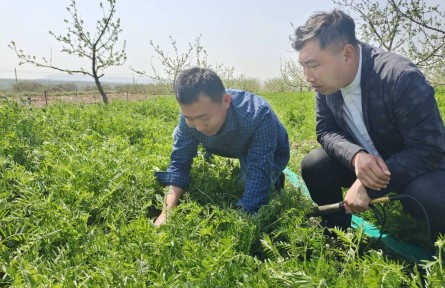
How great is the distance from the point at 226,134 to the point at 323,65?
98cm

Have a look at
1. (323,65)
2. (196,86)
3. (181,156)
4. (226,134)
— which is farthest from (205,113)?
(323,65)

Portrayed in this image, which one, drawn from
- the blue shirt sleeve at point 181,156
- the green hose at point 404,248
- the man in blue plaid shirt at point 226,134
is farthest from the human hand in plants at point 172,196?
the green hose at point 404,248

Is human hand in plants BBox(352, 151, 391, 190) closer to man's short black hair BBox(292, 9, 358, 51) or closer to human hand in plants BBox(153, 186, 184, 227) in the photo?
man's short black hair BBox(292, 9, 358, 51)

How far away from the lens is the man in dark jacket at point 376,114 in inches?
81.3

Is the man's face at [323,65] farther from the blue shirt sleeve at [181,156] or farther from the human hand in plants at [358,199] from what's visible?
the blue shirt sleeve at [181,156]

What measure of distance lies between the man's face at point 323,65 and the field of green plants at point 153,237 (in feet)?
2.66

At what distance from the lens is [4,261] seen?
1915 mm

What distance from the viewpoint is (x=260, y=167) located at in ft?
8.34

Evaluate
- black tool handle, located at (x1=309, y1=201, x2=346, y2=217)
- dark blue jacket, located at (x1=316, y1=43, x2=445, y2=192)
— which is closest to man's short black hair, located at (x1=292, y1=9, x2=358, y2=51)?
dark blue jacket, located at (x1=316, y1=43, x2=445, y2=192)

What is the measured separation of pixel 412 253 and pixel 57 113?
540 cm

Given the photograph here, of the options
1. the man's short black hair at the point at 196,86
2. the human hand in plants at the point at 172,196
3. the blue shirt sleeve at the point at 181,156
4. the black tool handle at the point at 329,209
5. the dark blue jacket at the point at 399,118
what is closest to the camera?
the dark blue jacket at the point at 399,118

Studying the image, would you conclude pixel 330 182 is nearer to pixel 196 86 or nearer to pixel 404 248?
pixel 404 248

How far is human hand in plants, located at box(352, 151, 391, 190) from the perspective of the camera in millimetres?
2070

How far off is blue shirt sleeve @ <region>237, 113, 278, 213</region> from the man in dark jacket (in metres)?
0.44
